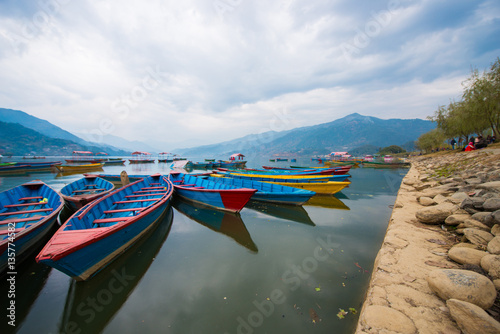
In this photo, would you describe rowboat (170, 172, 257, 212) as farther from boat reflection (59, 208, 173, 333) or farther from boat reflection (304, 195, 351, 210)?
boat reflection (304, 195, 351, 210)

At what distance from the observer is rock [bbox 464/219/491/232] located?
4.73 m

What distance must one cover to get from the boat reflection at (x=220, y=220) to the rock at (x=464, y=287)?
4.87m

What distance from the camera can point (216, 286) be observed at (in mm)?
5039

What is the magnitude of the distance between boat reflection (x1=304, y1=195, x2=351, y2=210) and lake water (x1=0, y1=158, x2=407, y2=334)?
367 centimetres

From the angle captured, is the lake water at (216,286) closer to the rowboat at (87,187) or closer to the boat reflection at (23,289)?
the boat reflection at (23,289)

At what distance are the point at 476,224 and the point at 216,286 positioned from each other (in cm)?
731

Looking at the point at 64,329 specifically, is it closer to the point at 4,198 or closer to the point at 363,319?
the point at 363,319

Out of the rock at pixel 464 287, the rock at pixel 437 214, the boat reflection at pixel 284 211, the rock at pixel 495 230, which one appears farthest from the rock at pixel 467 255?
the boat reflection at pixel 284 211

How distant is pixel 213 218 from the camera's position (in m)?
10.2

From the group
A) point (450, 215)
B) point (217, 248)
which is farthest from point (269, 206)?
point (450, 215)

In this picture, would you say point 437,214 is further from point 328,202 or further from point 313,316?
point 328,202

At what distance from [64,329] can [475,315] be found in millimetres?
7418

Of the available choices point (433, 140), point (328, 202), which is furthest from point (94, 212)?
point (433, 140)

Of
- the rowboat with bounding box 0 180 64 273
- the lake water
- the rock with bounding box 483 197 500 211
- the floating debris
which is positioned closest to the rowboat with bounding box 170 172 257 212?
the lake water
